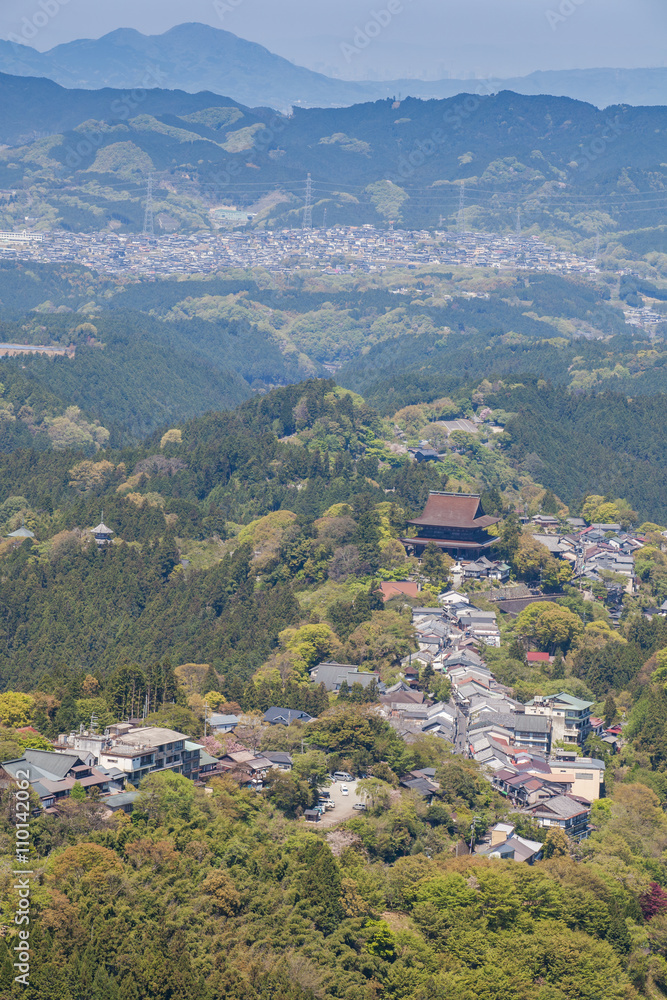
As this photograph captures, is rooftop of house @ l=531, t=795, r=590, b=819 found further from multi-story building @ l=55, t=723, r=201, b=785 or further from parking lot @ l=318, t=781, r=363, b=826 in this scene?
multi-story building @ l=55, t=723, r=201, b=785

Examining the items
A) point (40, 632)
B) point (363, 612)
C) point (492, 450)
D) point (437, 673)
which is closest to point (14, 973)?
point (437, 673)

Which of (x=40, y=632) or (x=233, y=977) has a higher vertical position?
(x=233, y=977)

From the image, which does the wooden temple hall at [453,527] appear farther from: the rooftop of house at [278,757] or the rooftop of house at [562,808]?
the rooftop of house at [278,757]

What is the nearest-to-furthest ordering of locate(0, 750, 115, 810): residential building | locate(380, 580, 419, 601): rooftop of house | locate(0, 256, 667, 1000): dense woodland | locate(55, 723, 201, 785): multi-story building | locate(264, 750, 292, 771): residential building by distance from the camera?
locate(0, 256, 667, 1000): dense woodland < locate(0, 750, 115, 810): residential building < locate(55, 723, 201, 785): multi-story building < locate(264, 750, 292, 771): residential building < locate(380, 580, 419, 601): rooftop of house

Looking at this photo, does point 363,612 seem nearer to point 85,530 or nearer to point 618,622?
point 618,622

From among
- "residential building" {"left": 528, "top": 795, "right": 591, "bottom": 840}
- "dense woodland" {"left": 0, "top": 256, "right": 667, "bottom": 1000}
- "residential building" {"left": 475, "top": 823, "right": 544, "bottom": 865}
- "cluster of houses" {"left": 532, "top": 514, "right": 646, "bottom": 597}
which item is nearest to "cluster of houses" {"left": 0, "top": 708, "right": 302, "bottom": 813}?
"dense woodland" {"left": 0, "top": 256, "right": 667, "bottom": 1000}

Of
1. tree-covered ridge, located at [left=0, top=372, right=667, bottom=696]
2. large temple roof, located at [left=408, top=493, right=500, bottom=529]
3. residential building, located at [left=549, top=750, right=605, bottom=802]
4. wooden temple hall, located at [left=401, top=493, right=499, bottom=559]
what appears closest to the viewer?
residential building, located at [left=549, top=750, right=605, bottom=802]

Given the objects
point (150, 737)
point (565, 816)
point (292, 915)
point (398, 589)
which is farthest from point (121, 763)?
point (398, 589)
